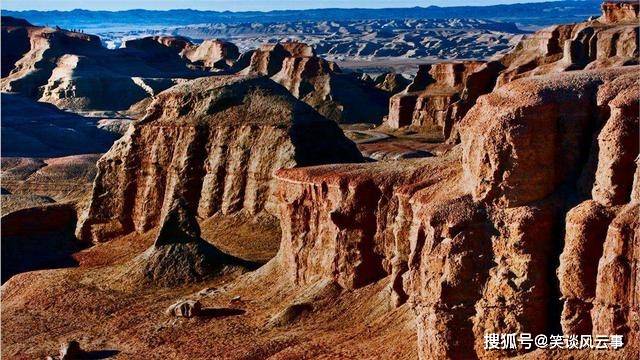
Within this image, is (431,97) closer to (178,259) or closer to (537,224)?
(178,259)

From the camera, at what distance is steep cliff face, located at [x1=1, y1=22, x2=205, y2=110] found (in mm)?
141250

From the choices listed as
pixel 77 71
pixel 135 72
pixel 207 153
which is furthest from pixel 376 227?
pixel 135 72

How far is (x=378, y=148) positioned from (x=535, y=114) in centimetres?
7321

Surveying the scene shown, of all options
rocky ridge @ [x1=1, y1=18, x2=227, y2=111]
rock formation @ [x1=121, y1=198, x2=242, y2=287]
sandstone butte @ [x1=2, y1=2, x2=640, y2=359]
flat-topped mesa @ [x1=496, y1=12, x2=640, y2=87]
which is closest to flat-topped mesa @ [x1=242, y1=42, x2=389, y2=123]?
rocky ridge @ [x1=1, y1=18, x2=227, y2=111]

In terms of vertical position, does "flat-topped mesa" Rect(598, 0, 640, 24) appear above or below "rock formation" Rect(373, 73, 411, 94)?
above

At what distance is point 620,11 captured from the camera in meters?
99.1

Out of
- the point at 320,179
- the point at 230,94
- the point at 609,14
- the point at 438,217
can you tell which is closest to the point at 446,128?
the point at 609,14

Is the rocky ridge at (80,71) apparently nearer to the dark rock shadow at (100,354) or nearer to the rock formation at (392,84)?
the rock formation at (392,84)

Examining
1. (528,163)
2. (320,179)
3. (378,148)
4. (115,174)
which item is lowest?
(378,148)

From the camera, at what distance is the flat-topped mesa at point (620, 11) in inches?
3834

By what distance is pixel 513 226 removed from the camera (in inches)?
1037

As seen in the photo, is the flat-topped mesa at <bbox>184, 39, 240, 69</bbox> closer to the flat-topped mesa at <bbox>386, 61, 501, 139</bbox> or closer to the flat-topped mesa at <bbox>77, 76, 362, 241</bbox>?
the flat-topped mesa at <bbox>386, 61, 501, 139</bbox>

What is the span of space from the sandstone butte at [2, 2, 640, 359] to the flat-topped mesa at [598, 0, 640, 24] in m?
47.8

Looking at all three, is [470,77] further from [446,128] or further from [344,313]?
[344,313]
